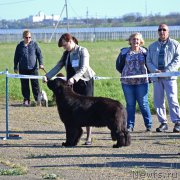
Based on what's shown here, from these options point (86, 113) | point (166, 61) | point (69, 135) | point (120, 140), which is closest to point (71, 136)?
point (69, 135)

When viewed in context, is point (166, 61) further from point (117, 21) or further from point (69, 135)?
point (117, 21)

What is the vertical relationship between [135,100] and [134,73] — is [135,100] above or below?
below

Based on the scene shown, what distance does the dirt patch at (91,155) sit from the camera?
30.9 feet

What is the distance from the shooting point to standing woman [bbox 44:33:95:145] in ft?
38.6

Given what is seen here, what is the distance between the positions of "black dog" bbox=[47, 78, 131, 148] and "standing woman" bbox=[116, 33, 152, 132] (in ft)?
6.00

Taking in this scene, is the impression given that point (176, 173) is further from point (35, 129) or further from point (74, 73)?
point (35, 129)

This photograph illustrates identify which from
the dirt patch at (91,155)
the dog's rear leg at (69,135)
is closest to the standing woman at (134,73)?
the dirt patch at (91,155)

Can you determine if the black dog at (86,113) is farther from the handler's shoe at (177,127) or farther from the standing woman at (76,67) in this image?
the handler's shoe at (177,127)

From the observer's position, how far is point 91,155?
10.8 meters

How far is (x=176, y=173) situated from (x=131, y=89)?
4247 mm

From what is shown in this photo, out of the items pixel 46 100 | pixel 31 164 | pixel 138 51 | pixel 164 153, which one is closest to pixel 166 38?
pixel 138 51

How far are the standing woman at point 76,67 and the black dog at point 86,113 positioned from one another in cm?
23

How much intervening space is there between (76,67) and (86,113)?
0.82 meters

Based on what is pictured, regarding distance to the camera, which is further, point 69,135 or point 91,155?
point 69,135
